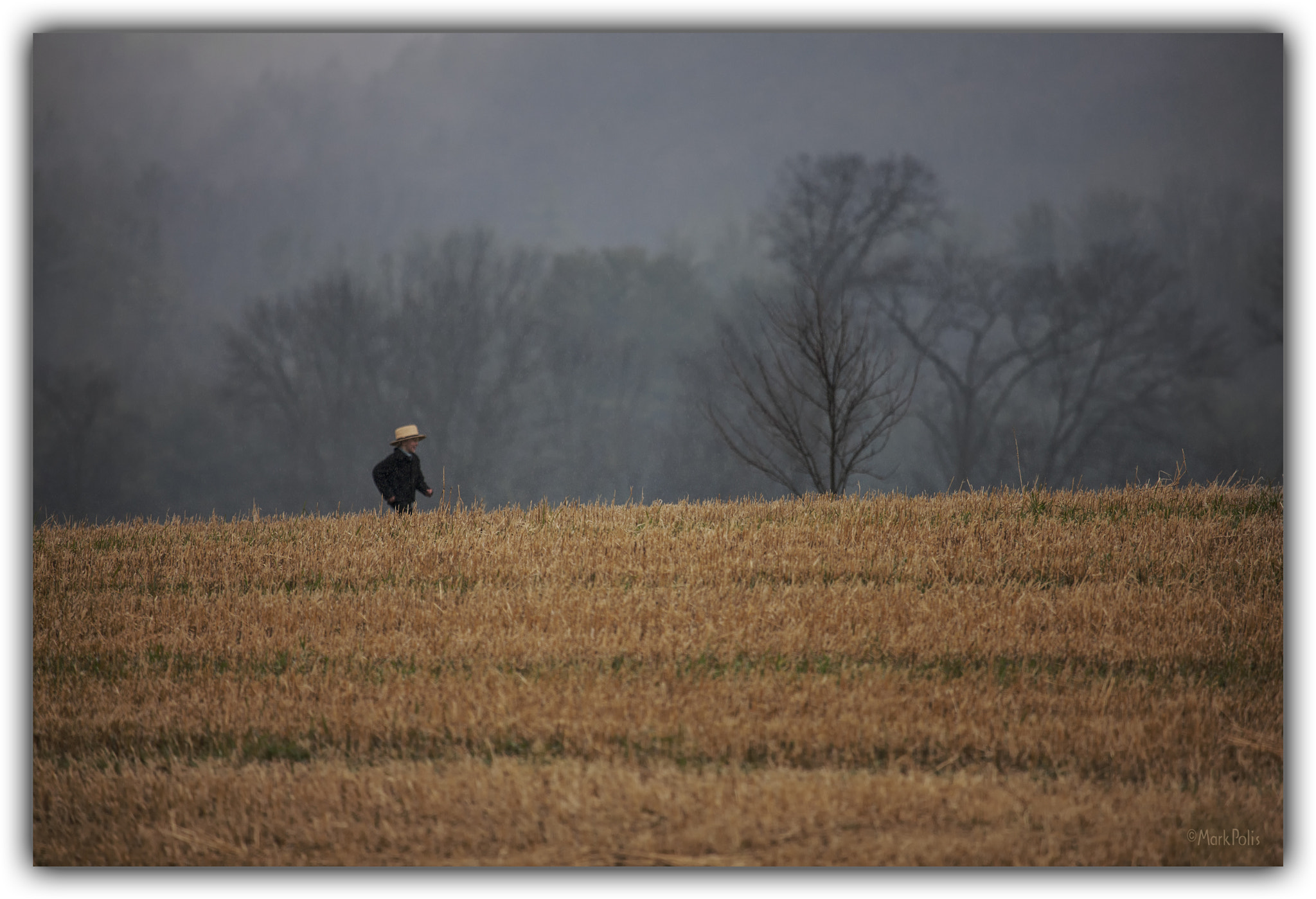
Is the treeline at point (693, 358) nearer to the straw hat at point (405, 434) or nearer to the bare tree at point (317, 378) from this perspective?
the bare tree at point (317, 378)

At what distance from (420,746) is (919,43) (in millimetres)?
4751

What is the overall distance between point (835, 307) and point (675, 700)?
11.8 meters

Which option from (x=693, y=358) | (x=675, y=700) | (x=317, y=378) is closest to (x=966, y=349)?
(x=693, y=358)

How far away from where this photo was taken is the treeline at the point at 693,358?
620cm

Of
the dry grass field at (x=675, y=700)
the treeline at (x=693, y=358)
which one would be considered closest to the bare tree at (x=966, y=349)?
the treeline at (x=693, y=358)

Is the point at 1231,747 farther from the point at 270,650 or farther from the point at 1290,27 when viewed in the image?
the point at 270,650

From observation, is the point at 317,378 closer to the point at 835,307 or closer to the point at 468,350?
the point at 468,350

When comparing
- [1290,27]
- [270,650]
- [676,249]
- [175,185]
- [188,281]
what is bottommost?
[270,650]

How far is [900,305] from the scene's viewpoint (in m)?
21.2

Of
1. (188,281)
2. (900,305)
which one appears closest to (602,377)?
(900,305)

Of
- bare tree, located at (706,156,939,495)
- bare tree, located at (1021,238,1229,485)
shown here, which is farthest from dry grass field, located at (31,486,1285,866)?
bare tree, located at (706,156,939,495)

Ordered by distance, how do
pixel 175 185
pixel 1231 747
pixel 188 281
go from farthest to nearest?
pixel 188 281 → pixel 175 185 → pixel 1231 747

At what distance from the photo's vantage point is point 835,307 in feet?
50.9

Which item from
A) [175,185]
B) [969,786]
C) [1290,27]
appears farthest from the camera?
[175,185]
